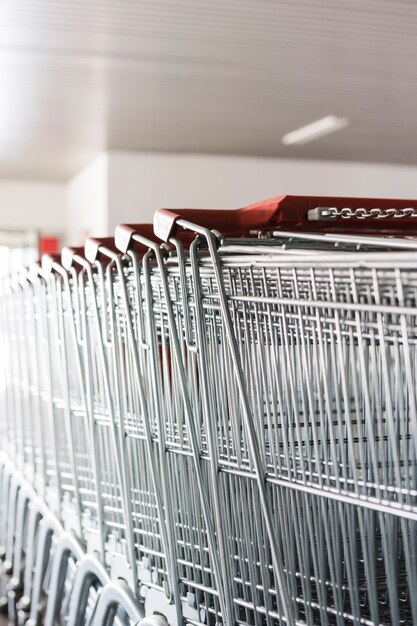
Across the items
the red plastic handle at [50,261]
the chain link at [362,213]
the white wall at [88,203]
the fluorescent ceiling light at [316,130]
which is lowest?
the red plastic handle at [50,261]

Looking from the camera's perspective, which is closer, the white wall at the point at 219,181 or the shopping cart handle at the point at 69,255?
the shopping cart handle at the point at 69,255

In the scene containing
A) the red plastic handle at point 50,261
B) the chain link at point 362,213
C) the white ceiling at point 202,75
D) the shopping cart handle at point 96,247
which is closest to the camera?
the chain link at point 362,213

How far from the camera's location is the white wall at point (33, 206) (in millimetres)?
10168

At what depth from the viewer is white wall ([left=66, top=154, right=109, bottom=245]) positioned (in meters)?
9.14

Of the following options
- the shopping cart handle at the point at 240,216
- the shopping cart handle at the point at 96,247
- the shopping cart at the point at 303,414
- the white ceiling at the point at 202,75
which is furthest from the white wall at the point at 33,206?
the shopping cart at the point at 303,414

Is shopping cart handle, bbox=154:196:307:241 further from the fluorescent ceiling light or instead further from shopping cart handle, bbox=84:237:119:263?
the fluorescent ceiling light

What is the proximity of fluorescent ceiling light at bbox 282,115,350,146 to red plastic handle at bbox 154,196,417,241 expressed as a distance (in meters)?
5.25

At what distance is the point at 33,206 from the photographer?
10508 mm

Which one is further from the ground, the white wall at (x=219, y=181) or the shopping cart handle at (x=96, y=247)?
the white wall at (x=219, y=181)

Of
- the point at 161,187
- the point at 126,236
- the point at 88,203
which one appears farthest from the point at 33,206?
the point at 126,236

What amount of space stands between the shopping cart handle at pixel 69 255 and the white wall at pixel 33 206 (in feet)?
22.4

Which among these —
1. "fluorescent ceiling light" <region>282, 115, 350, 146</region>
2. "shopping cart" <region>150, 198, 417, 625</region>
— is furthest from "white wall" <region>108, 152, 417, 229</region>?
"shopping cart" <region>150, 198, 417, 625</region>

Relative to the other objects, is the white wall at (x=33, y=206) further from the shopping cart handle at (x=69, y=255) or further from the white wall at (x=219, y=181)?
the shopping cart handle at (x=69, y=255)

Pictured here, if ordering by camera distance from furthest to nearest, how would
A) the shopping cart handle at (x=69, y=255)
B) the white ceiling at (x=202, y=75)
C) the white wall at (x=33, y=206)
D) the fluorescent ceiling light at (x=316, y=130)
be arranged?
the white wall at (x=33, y=206)
the fluorescent ceiling light at (x=316, y=130)
the white ceiling at (x=202, y=75)
the shopping cart handle at (x=69, y=255)
